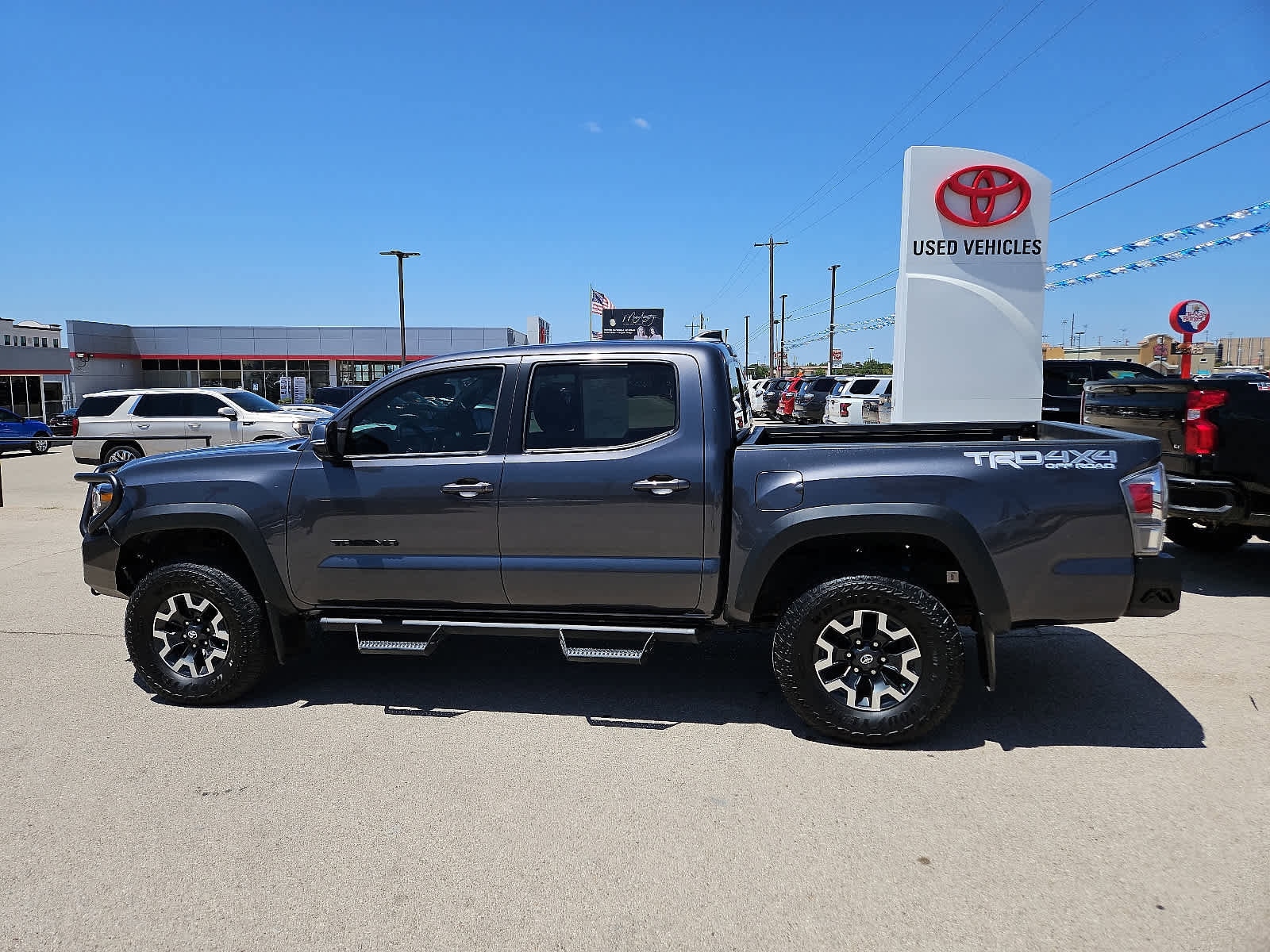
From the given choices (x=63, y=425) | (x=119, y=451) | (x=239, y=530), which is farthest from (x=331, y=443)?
(x=63, y=425)

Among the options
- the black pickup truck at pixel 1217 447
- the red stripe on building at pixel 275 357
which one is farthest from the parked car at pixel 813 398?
the red stripe on building at pixel 275 357

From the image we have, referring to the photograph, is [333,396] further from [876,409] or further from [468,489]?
[468,489]

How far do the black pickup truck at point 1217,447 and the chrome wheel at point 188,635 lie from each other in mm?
6503

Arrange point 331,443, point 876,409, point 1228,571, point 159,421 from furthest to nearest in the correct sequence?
point 876,409, point 159,421, point 1228,571, point 331,443

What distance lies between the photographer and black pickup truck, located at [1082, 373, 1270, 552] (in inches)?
259

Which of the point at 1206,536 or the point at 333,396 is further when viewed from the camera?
the point at 333,396

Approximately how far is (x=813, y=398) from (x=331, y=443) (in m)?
25.1

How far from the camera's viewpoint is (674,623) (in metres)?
4.32

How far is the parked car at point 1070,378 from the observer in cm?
1448

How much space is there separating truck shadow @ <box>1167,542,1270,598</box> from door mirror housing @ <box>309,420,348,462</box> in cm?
597

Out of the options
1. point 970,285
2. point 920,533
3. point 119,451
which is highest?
point 970,285

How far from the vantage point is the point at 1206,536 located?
8336mm

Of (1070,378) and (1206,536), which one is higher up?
(1070,378)

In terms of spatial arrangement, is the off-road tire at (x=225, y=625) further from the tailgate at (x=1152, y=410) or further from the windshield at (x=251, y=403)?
the windshield at (x=251, y=403)
